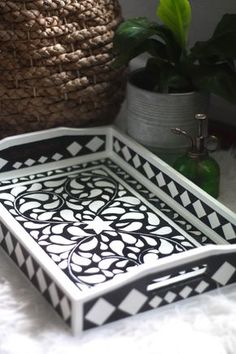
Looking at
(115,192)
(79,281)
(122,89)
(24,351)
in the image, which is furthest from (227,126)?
(24,351)

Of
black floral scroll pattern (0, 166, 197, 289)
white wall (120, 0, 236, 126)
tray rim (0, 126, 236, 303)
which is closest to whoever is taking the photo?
tray rim (0, 126, 236, 303)

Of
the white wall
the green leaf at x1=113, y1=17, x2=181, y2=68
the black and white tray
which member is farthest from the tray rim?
the white wall

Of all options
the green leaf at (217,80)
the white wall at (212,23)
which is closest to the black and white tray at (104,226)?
the green leaf at (217,80)

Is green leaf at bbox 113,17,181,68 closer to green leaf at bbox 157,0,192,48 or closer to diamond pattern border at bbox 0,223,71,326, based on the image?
green leaf at bbox 157,0,192,48

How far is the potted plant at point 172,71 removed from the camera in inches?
39.4

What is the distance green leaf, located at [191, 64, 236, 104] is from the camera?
38.7 inches

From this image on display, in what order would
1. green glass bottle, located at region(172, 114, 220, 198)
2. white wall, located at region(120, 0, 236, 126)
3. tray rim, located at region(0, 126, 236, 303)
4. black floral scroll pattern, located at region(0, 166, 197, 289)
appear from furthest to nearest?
1. white wall, located at region(120, 0, 236, 126)
2. green glass bottle, located at region(172, 114, 220, 198)
3. black floral scroll pattern, located at region(0, 166, 197, 289)
4. tray rim, located at region(0, 126, 236, 303)

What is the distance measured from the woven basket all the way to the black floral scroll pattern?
10cm

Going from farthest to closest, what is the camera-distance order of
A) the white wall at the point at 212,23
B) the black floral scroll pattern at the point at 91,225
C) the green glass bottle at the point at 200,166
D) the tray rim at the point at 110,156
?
the white wall at the point at 212,23 < the green glass bottle at the point at 200,166 < the black floral scroll pattern at the point at 91,225 < the tray rim at the point at 110,156

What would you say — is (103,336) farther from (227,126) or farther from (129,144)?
(227,126)

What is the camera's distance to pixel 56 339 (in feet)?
2.39

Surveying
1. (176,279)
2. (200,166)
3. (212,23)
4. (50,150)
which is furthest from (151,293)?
(212,23)

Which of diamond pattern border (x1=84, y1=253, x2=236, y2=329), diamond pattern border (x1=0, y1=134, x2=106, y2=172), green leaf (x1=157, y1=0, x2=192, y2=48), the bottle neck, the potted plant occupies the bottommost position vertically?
diamond pattern border (x1=0, y1=134, x2=106, y2=172)

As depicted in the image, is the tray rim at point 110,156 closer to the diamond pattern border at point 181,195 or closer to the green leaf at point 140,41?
the diamond pattern border at point 181,195
